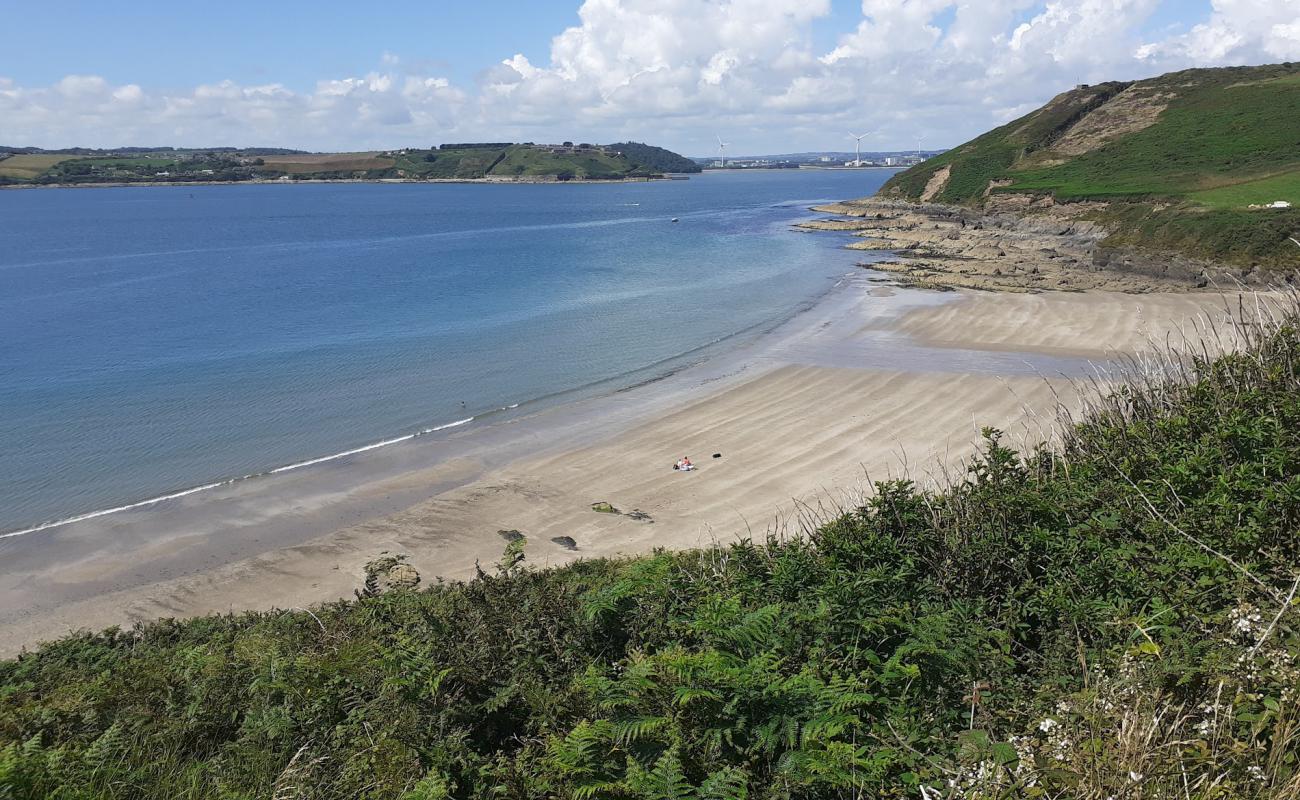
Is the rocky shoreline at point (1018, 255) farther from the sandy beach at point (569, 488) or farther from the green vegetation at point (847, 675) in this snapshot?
the green vegetation at point (847, 675)

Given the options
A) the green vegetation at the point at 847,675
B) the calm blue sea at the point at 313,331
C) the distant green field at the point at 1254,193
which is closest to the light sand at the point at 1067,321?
the calm blue sea at the point at 313,331

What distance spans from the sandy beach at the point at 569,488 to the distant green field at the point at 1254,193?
31116 mm

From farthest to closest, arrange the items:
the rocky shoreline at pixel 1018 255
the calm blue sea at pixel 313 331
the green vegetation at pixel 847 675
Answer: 1. the rocky shoreline at pixel 1018 255
2. the calm blue sea at pixel 313 331
3. the green vegetation at pixel 847 675

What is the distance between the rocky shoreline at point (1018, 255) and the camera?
51531 millimetres

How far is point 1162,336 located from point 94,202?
636 ft

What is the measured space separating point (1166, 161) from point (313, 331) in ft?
265

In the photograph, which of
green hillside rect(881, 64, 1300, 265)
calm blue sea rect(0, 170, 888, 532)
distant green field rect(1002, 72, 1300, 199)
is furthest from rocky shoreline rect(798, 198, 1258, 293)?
calm blue sea rect(0, 170, 888, 532)

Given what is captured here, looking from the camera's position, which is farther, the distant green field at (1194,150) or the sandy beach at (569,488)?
the distant green field at (1194,150)

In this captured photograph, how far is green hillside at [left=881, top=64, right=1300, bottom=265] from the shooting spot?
54.1 metres

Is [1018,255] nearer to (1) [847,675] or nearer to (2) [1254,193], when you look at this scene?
(2) [1254,193]

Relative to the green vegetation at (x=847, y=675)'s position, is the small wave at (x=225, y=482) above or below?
below

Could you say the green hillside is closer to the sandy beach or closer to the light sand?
the light sand

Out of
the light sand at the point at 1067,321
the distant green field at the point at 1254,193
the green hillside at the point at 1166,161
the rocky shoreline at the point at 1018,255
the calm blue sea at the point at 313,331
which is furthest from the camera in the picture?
the distant green field at the point at 1254,193

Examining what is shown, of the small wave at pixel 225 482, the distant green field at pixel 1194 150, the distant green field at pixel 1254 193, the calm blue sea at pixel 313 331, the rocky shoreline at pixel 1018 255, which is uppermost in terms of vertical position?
the distant green field at pixel 1194 150
